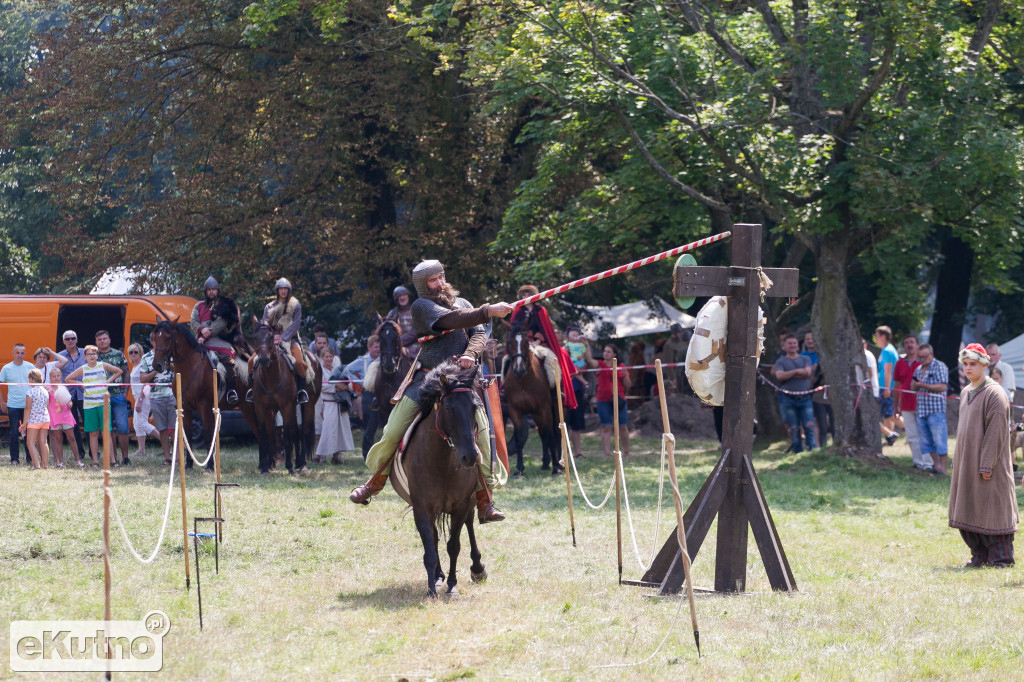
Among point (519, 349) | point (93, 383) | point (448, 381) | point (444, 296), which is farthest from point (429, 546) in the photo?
point (93, 383)

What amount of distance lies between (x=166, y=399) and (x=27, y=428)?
6.96ft

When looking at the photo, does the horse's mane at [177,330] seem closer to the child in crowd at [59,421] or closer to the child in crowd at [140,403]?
the child in crowd at [140,403]

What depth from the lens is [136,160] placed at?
75.2 feet

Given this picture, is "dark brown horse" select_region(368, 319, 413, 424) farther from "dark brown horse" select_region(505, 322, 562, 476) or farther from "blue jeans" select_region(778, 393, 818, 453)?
"blue jeans" select_region(778, 393, 818, 453)

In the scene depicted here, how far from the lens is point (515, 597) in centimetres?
835

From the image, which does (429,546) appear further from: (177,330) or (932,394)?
(932,394)

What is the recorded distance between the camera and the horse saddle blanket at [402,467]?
8.57 m

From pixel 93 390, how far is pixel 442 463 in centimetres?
1084

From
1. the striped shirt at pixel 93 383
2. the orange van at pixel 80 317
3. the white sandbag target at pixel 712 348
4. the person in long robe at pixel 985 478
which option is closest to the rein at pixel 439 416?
the white sandbag target at pixel 712 348

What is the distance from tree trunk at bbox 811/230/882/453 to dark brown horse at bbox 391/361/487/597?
34.7ft

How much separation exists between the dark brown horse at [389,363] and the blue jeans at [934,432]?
7.52 metres

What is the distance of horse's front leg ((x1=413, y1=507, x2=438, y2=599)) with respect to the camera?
832cm

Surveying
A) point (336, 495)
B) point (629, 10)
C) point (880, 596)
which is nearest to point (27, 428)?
point (336, 495)

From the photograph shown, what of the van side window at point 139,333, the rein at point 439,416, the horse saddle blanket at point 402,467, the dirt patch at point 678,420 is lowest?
the dirt patch at point 678,420
